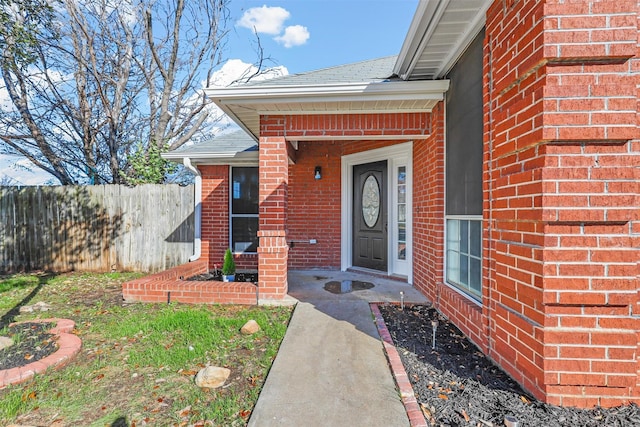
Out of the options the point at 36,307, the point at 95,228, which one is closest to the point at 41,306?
the point at 36,307

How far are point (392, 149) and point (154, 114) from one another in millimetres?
10783

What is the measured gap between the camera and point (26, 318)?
399cm

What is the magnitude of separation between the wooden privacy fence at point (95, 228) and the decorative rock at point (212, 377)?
4795 mm

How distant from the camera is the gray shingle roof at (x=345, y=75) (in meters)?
4.20

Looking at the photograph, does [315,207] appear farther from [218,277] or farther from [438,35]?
[438,35]

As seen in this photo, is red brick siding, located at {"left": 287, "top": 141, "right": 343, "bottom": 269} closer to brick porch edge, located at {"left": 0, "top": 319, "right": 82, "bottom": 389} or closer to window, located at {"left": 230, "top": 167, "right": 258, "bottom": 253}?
window, located at {"left": 230, "top": 167, "right": 258, "bottom": 253}

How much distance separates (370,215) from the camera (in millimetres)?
6332

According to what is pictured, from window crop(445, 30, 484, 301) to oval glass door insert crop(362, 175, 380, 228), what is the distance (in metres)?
2.26

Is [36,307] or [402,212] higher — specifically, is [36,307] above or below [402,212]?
below

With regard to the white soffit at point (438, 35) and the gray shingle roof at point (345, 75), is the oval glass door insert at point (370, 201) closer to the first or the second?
the gray shingle roof at point (345, 75)

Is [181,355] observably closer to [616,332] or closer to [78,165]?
[616,332]

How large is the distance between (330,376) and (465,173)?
8.24 feet

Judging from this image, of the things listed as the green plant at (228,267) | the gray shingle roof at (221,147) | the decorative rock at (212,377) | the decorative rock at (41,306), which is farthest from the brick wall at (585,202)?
the decorative rock at (41,306)

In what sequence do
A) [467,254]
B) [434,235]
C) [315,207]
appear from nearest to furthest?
[467,254] < [434,235] < [315,207]
